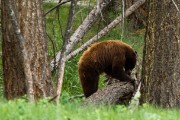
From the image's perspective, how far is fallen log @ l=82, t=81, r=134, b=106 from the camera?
10413 millimetres

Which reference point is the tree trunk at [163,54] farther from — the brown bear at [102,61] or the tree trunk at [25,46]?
the brown bear at [102,61]

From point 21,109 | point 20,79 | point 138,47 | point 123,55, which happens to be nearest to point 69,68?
point 138,47

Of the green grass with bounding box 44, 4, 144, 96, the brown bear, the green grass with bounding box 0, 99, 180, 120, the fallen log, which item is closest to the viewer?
the green grass with bounding box 0, 99, 180, 120

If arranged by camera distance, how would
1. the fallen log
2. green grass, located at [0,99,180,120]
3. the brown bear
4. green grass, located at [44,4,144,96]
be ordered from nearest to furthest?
1. green grass, located at [0,99,180,120]
2. the fallen log
3. the brown bear
4. green grass, located at [44,4,144,96]

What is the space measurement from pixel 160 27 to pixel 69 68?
23.5 feet

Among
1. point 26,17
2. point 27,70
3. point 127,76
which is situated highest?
point 26,17

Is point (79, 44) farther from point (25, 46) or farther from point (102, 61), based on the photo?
point (25, 46)

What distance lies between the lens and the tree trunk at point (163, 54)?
9234 mm

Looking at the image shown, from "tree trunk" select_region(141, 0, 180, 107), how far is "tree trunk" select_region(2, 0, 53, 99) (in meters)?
1.69

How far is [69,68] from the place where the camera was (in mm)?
16234

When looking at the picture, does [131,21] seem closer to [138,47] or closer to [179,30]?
[138,47]

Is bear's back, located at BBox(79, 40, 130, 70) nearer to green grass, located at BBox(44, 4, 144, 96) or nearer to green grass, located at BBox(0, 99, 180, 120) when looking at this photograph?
green grass, located at BBox(44, 4, 144, 96)

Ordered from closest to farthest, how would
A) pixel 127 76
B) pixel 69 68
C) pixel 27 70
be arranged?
pixel 27 70, pixel 127 76, pixel 69 68

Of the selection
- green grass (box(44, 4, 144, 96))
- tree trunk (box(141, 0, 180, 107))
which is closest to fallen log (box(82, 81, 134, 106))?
tree trunk (box(141, 0, 180, 107))
